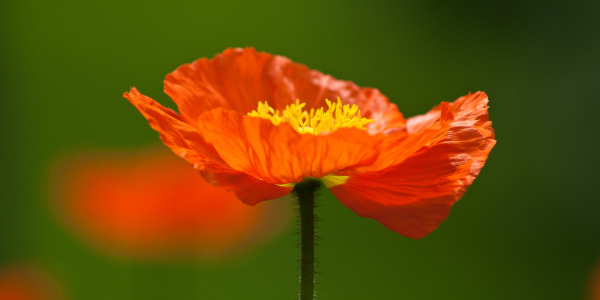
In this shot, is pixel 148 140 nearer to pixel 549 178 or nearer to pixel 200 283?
pixel 200 283

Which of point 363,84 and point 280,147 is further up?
point 363,84

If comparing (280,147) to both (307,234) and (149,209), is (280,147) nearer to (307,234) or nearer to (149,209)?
(307,234)

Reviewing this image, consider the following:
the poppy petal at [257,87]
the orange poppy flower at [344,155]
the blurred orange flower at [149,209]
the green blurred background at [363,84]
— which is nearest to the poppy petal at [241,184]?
the orange poppy flower at [344,155]

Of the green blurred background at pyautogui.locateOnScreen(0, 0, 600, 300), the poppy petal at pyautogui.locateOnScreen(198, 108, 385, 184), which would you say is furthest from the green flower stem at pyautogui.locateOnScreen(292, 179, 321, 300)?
the green blurred background at pyautogui.locateOnScreen(0, 0, 600, 300)

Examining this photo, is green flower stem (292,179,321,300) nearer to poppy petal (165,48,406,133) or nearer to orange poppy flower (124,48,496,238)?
orange poppy flower (124,48,496,238)

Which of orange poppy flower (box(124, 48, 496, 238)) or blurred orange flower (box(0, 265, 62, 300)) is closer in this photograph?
orange poppy flower (box(124, 48, 496, 238))

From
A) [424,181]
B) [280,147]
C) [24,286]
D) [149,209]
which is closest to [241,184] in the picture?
[280,147]
